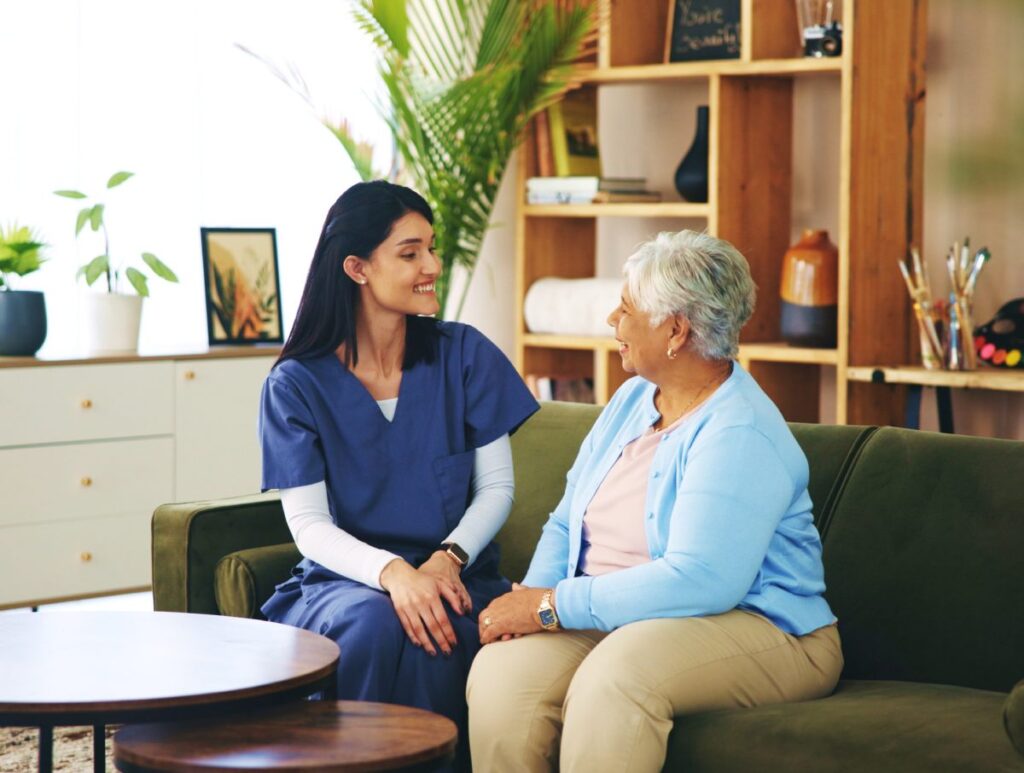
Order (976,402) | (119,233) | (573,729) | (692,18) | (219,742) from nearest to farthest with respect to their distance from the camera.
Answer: (219,742), (573,729), (976,402), (692,18), (119,233)

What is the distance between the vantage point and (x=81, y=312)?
4148 mm

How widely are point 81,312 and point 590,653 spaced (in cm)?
260

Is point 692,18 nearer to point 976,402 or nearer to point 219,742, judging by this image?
point 976,402

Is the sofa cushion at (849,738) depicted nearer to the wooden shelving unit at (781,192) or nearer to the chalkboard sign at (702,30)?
the wooden shelving unit at (781,192)

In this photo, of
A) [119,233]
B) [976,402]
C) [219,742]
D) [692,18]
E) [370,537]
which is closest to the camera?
[219,742]

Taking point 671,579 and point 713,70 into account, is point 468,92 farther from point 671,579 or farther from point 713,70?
point 671,579

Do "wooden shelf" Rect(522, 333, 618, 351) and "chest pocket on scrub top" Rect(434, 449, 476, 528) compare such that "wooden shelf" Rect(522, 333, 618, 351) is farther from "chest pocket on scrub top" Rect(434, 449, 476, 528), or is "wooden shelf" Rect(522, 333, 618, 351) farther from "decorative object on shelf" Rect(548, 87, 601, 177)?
"chest pocket on scrub top" Rect(434, 449, 476, 528)

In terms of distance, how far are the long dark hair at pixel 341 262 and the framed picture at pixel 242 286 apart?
1.73 meters

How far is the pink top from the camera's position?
2166 mm

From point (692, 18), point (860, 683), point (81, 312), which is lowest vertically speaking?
point (860, 683)

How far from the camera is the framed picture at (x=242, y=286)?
13.5ft

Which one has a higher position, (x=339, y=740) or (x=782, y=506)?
(x=782, y=506)

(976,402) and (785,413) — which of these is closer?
(976,402)

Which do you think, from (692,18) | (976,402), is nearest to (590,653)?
(976,402)
